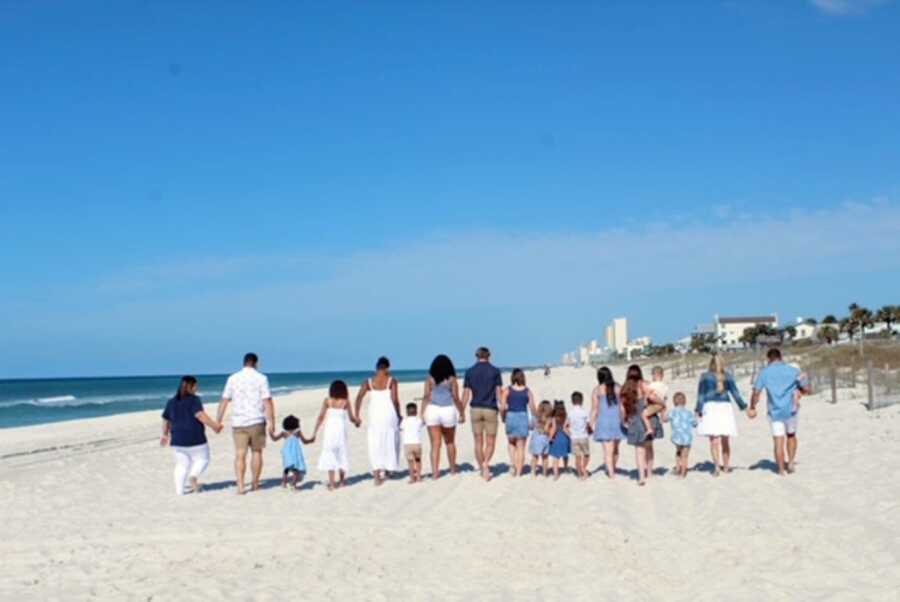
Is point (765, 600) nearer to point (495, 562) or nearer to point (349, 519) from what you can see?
point (495, 562)

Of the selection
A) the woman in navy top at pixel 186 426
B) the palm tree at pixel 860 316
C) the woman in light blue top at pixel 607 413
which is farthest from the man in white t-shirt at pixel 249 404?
the palm tree at pixel 860 316

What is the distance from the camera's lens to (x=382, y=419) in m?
12.1

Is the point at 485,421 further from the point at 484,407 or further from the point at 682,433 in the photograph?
the point at 682,433

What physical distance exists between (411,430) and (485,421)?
1.03m

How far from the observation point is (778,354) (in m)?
12.1

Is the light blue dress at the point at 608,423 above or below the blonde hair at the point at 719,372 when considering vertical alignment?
below

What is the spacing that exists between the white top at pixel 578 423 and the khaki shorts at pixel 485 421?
3.35 feet

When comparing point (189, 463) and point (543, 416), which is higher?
point (543, 416)

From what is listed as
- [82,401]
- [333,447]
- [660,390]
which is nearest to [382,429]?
[333,447]

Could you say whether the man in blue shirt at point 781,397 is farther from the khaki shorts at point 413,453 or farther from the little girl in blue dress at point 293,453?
the little girl in blue dress at point 293,453

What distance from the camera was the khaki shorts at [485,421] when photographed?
1239 cm

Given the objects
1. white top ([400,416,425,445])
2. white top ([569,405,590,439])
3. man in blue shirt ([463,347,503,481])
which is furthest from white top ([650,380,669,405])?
white top ([400,416,425,445])

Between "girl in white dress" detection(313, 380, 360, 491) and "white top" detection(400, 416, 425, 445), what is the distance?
792 mm

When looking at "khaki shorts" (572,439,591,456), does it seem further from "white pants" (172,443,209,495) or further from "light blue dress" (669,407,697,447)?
"white pants" (172,443,209,495)
